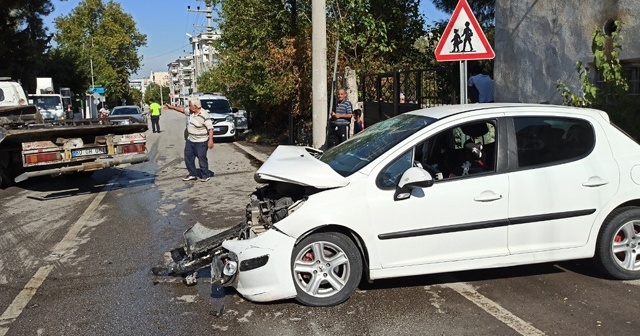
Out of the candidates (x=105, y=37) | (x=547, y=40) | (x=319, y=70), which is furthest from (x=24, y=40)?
(x=105, y=37)

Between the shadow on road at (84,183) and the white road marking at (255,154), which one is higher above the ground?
the white road marking at (255,154)

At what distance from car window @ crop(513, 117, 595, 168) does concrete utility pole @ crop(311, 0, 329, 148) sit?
6.49m

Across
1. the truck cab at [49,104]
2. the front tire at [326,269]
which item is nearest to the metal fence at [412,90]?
the front tire at [326,269]

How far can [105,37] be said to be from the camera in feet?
239

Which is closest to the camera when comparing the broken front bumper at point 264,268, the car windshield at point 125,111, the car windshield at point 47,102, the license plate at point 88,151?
the broken front bumper at point 264,268

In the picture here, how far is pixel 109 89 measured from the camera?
232ft

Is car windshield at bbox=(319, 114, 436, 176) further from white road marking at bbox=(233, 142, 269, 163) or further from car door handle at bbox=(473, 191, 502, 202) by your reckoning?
white road marking at bbox=(233, 142, 269, 163)

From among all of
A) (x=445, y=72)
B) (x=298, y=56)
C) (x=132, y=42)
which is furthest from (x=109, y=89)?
(x=445, y=72)

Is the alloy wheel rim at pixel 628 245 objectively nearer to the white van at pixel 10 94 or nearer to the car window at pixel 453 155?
the car window at pixel 453 155

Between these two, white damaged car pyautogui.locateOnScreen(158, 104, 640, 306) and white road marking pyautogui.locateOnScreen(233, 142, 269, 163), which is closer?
white damaged car pyautogui.locateOnScreen(158, 104, 640, 306)

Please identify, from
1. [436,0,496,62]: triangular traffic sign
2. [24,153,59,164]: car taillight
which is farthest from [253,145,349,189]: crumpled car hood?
[24,153,59,164]: car taillight

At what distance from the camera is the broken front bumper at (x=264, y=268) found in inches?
176

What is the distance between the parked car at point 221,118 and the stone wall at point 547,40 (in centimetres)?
1325

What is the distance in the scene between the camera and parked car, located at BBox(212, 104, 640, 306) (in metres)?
4.56
